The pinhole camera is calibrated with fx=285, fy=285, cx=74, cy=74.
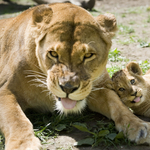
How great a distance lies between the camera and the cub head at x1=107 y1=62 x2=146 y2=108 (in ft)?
10.3

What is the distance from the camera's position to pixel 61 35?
2570 mm

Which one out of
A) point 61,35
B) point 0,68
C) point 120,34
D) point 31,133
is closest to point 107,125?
point 31,133

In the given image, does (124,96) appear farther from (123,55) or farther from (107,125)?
(123,55)

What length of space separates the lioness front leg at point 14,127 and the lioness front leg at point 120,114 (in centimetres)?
81

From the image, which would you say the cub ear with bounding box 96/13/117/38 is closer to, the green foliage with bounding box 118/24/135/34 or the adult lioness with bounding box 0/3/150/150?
the adult lioness with bounding box 0/3/150/150

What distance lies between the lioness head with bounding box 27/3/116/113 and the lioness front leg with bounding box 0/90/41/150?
0.39 m

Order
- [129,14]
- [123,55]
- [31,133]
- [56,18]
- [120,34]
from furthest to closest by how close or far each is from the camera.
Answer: [129,14] < [120,34] < [123,55] < [56,18] < [31,133]

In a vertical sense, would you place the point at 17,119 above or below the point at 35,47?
below

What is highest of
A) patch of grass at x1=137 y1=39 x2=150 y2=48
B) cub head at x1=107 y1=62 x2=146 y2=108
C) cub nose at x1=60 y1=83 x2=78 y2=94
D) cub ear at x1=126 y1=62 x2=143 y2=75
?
cub nose at x1=60 y1=83 x2=78 y2=94

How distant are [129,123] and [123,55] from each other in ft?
8.24

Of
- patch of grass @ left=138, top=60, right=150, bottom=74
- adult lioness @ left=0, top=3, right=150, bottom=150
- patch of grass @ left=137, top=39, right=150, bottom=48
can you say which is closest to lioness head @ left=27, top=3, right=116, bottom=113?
adult lioness @ left=0, top=3, right=150, bottom=150

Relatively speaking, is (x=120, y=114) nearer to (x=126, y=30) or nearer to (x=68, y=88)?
(x=68, y=88)

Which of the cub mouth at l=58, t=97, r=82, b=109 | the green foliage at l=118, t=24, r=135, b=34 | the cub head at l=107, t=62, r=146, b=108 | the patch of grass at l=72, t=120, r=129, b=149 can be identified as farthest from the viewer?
the green foliage at l=118, t=24, r=135, b=34

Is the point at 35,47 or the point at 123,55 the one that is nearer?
the point at 35,47
